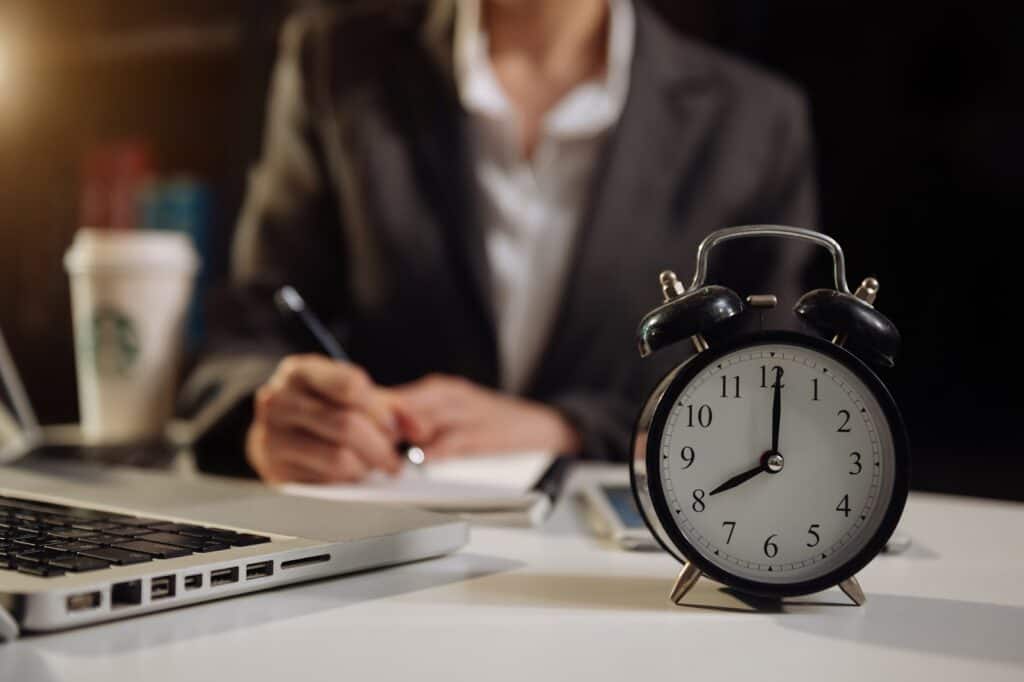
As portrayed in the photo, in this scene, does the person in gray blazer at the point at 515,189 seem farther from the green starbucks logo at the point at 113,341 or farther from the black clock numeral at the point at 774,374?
the black clock numeral at the point at 774,374

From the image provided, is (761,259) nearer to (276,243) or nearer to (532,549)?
(276,243)

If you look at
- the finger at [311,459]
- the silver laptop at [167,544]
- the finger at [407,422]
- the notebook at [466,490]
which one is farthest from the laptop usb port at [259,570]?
the finger at [407,422]

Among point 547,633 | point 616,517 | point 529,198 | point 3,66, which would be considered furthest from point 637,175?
point 3,66

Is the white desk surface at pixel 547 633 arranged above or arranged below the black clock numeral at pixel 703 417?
below

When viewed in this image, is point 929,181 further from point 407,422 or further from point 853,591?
point 853,591

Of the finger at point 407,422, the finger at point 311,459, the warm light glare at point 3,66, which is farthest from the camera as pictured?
the warm light glare at point 3,66

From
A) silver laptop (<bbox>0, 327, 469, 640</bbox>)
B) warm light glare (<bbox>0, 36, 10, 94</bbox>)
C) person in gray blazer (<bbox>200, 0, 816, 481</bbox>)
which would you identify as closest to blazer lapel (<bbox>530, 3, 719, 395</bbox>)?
person in gray blazer (<bbox>200, 0, 816, 481</bbox>)

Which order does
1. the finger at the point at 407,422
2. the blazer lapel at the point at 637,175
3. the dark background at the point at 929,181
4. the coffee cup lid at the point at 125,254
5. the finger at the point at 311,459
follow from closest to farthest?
the finger at the point at 311,459 → the finger at the point at 407,422 → the coffee cup lid at the point at 125,254 → the dark background at the point at 929,181 → the blazer lapel at the point at 637,175

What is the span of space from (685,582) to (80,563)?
265 millimetres

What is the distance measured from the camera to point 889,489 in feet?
1.57

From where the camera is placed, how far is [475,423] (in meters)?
1.12

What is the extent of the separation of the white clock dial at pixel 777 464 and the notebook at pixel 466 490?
9.2 inches

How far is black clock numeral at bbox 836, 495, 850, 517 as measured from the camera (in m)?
0.48

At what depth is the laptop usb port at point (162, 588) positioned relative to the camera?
426 millimetres
